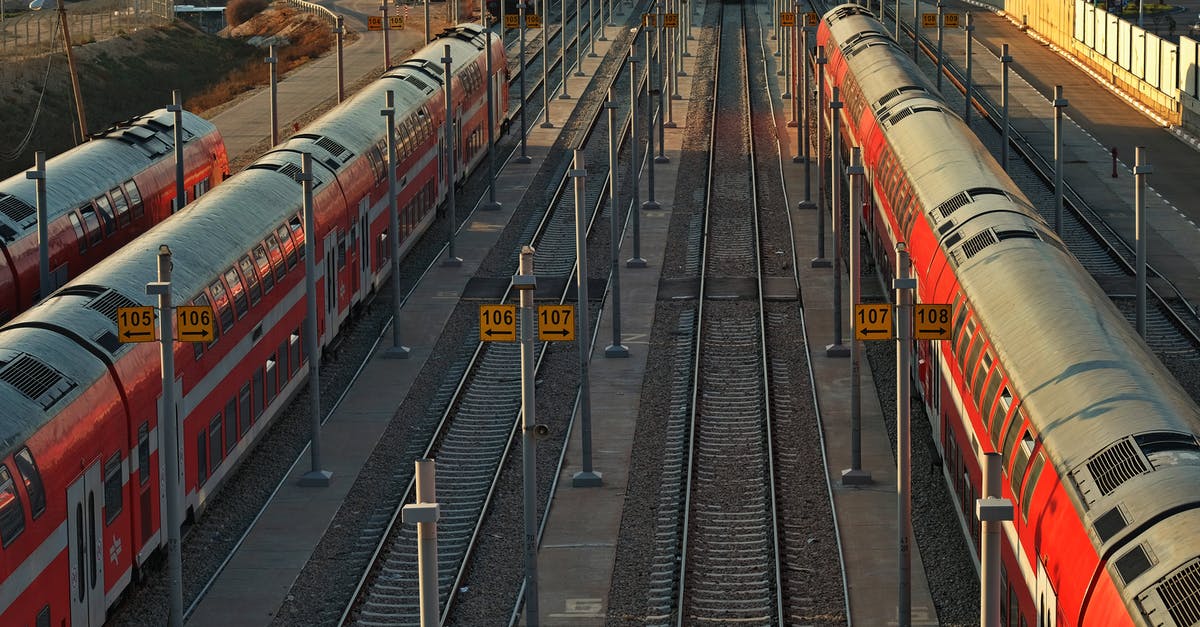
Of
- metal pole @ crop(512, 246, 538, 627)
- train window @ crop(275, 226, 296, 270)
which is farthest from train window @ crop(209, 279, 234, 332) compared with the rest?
metal pole @ crop(512, 246, 538, 627)

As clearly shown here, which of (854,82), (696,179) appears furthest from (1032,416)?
(696,179)

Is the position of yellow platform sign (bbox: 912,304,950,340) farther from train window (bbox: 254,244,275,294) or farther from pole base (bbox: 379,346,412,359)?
pole base (bbox: 379,346,412,359)

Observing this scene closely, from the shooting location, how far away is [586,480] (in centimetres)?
2970

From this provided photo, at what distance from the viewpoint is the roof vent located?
2131 cm

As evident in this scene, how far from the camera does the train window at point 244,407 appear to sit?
29234mm

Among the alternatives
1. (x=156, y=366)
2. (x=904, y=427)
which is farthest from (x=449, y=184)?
(x=904, y=427)

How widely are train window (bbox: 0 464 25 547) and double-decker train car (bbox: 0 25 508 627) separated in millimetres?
22

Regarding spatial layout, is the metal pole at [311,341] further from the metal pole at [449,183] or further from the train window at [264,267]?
the metal pole at [449,183]

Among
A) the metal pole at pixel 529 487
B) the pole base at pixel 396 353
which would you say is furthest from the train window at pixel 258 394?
the metal pole at pixel 529 487

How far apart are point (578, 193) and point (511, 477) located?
5064 mm

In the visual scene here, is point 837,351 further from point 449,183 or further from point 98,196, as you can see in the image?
point 98,196

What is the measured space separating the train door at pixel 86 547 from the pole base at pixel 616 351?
53.8 ft

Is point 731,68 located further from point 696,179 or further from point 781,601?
point 781,601

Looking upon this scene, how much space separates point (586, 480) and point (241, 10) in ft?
286
